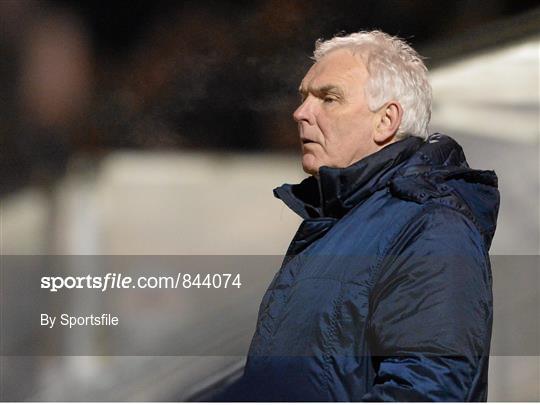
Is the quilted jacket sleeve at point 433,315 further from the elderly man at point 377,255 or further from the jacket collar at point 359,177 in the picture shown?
the jacket collar at point 359,177

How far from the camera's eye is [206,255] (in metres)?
2.72

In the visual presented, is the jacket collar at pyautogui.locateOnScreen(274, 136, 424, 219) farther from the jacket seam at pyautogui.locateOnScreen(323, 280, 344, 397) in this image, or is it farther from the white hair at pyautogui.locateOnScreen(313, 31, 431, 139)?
the jacket seam at pyautogui.locateOnScreen(323, 280, 344, 397)

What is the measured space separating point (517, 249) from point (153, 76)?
1013 mm

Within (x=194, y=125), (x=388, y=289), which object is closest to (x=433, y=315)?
(x=388, y=289)

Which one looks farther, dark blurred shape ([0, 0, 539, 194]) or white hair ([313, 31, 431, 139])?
dark blurred shape ([0, 0, 539, 194])

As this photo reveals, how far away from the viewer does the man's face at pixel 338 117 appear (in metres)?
2.13

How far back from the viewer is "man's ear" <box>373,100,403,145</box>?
2.12 m

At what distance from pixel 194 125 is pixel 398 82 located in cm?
75

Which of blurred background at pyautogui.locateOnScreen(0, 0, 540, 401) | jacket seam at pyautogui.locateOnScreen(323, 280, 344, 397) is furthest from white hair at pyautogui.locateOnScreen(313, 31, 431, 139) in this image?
blurred background at pyautogui.locateOnScreen(0, 0, 540, 401)

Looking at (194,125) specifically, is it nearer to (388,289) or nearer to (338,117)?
(338,117)

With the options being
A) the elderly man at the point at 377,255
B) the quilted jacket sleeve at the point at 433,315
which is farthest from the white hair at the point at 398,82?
the quilted jacket sleeve at the point at 433,315

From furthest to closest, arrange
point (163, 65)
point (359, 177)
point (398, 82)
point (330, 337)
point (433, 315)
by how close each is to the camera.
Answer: point (163, 65) → point (398, 82) → point (359, 177) → point (330, 337) → point (433, 315)

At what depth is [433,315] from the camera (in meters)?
1.78

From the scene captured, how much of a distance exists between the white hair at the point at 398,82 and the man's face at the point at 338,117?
0.02m
